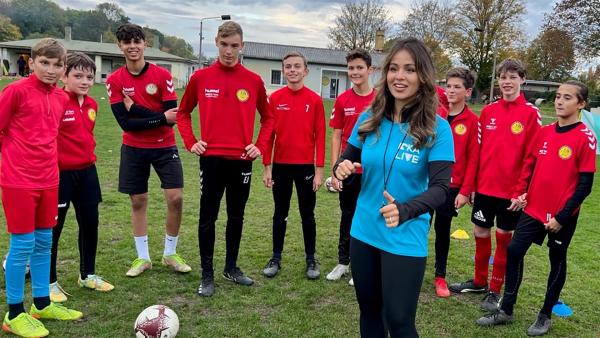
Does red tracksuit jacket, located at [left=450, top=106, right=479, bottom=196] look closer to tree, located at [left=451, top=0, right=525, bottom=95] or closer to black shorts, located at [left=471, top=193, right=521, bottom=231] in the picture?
black shorts, located at [left=471, top=193, right=521, bottom=231]

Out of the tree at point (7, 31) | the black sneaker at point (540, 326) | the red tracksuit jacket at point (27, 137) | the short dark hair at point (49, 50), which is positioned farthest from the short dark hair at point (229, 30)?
the tree at point (7, 31)

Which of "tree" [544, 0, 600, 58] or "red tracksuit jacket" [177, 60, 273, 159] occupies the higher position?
"tree" [544, 0, 600, 58]

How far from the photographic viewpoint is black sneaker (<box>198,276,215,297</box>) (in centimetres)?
463

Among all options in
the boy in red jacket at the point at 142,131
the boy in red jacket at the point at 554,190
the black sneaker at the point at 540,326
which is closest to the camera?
the boy in red jacket at the point at 554,190

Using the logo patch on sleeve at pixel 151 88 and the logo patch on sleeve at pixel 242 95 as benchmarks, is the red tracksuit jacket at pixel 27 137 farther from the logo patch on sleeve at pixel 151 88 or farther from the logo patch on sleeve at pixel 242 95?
the logo patch on sleeve at pixel 242 95

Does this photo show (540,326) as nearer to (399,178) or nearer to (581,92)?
(581,92)

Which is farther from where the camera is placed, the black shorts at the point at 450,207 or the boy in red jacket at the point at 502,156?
the black shorts at the point at 450,207

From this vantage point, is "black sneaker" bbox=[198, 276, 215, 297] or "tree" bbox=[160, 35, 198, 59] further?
"tree" bbox=[160, 35, 198, 59]

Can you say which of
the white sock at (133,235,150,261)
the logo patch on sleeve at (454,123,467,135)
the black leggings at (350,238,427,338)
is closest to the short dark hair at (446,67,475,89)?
the logo patch on sleeve at (454,123,467,135)

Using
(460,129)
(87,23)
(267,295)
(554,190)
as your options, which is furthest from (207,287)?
(87,23)

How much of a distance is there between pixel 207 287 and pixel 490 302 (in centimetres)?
272

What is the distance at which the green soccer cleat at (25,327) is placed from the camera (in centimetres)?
365

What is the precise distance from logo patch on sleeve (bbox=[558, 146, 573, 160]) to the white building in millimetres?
45234

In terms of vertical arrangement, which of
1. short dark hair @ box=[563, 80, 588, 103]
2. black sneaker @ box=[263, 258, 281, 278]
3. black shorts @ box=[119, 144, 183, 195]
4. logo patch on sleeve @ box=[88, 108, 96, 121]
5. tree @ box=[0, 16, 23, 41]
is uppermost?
tree @ box=[0, 16, 23, 41]
